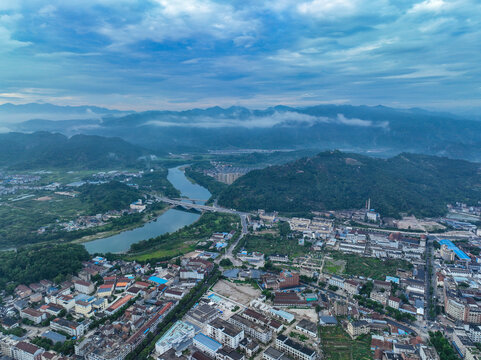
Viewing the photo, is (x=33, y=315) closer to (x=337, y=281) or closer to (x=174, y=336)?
(x=174, y=336)

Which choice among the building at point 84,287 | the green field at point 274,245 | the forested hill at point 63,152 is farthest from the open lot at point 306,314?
the forested hill at point 63,152

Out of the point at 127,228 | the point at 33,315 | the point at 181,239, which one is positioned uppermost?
the point at 33,315

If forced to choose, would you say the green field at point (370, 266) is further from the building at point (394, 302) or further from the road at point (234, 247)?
the road at point (234, 247)

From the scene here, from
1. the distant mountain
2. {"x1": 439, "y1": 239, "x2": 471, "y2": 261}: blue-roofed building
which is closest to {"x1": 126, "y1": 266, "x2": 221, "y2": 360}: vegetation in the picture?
{"x1": 439, "y1": 239, "x2": 471, "y2": 261}: blue-roofed building

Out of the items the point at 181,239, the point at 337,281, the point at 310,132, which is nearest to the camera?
the point at 337,281

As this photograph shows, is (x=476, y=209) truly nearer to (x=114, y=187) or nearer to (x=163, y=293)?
(x=163, y=293)

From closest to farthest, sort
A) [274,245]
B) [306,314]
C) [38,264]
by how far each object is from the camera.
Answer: [306,314]
[38,264]
[274,245]

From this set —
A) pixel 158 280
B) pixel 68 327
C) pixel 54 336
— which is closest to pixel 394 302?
pixel 158 280

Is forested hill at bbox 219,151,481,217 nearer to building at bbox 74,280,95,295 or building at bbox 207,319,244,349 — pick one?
building at bbox 74,280,95,295
